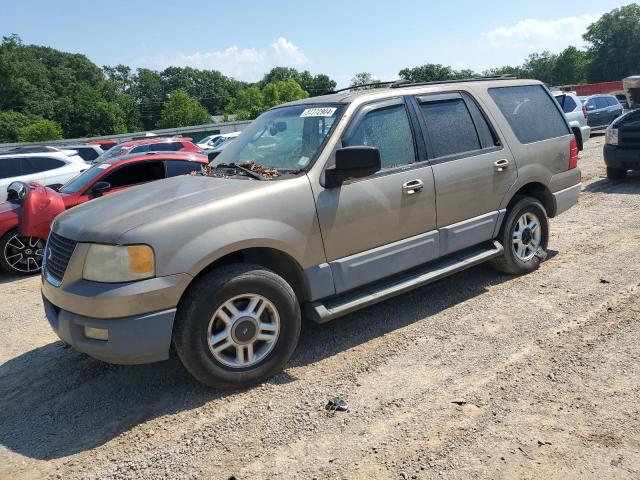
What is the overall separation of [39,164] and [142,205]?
9036 millimetres

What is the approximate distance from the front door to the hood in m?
0.58

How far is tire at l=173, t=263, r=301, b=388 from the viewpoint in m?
3.29

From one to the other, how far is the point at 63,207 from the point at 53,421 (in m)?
4.47

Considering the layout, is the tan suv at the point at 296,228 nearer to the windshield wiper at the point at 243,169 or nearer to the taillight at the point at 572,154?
the windshield wiper at the point at 243,169

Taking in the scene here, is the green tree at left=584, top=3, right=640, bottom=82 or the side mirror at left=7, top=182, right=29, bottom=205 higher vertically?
the green tree at left=584, top=3, right=640, bottom=82

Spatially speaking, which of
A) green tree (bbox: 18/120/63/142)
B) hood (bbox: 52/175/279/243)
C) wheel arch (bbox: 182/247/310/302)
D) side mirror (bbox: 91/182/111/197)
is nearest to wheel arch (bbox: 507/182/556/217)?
wheel arch (bbox: 182/247/310/302)

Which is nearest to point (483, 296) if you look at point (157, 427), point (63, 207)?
point (157, 427)

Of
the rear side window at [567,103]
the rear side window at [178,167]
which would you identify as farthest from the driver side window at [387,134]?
the rear side window at [567,103]

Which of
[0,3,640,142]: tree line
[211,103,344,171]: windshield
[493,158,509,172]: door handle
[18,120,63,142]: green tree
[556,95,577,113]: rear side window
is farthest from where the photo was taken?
[0,3,640,142]: tree line

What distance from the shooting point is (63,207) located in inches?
282

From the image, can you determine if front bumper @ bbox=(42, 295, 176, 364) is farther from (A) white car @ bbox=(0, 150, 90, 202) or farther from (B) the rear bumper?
(A) white car @ bbox=(0, 150, 90, 202)

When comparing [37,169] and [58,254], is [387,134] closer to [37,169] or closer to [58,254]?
[58,254]

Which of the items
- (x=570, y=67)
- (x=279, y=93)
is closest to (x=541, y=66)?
(x=570, y=67)

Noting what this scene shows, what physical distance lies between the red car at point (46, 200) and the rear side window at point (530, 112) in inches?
199
